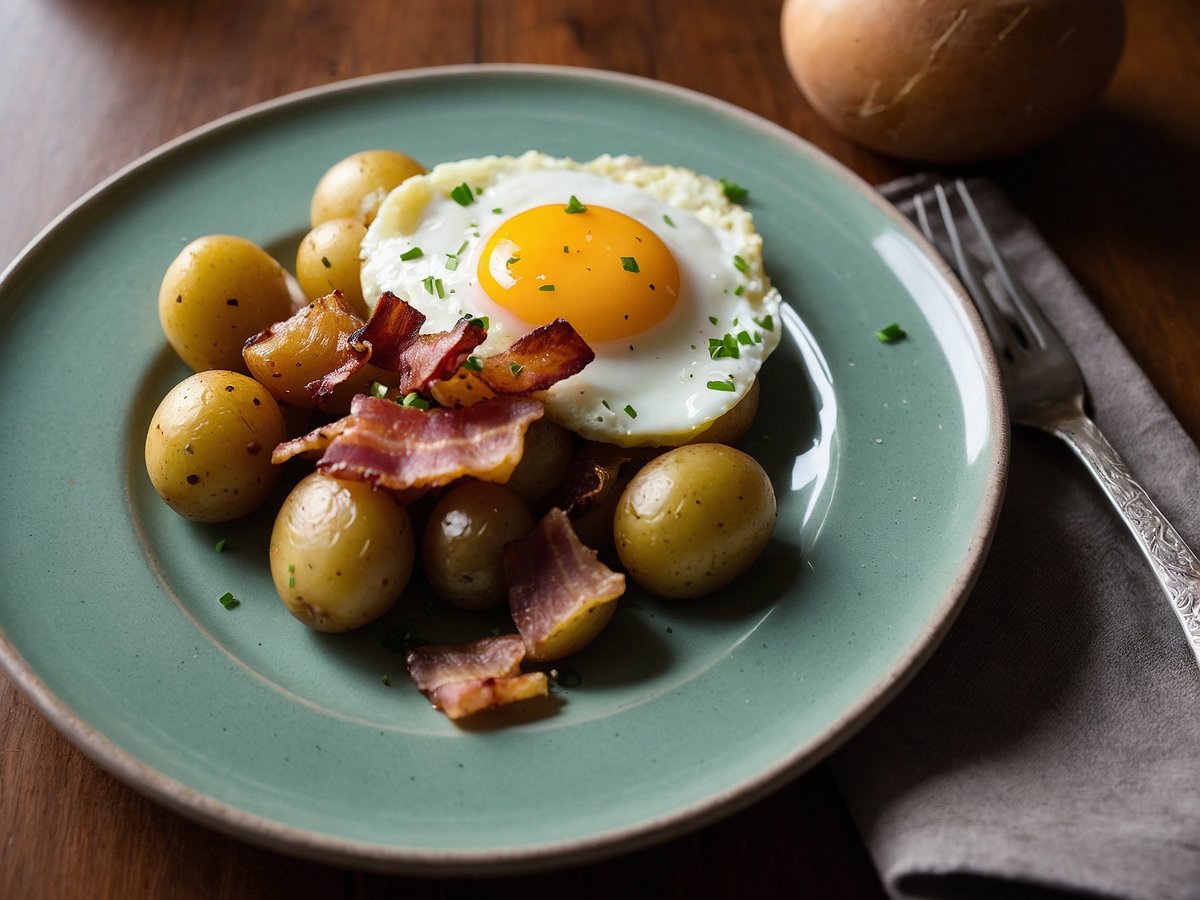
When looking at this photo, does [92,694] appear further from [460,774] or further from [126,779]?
[460,774]

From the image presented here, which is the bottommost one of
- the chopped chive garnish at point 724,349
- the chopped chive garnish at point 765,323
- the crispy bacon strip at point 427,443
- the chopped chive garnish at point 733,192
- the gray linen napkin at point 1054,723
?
the gray linen napkin at point 1054,723

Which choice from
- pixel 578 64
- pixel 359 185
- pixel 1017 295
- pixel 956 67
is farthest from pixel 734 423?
pixel 578 64

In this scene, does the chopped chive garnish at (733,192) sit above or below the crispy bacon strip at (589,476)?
above

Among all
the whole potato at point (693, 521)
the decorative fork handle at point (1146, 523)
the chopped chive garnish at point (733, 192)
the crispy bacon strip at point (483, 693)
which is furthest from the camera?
the chopped chive garnish at point (733, 192)

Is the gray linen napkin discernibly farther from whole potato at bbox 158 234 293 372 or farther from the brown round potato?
whole potato at bbox 158 234 293 372

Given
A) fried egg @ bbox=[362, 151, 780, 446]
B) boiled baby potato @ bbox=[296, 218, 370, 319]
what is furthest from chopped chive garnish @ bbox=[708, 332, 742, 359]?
boiled baby potato @ bbox=[296, 218, 370, 319]

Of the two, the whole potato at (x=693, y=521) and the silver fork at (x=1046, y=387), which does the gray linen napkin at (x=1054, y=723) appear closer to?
the silver fork at (x=1046, y=387)

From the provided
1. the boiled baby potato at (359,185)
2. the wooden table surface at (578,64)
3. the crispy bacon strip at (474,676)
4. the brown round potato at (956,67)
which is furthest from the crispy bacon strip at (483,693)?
the brown round potato at (956,67)
